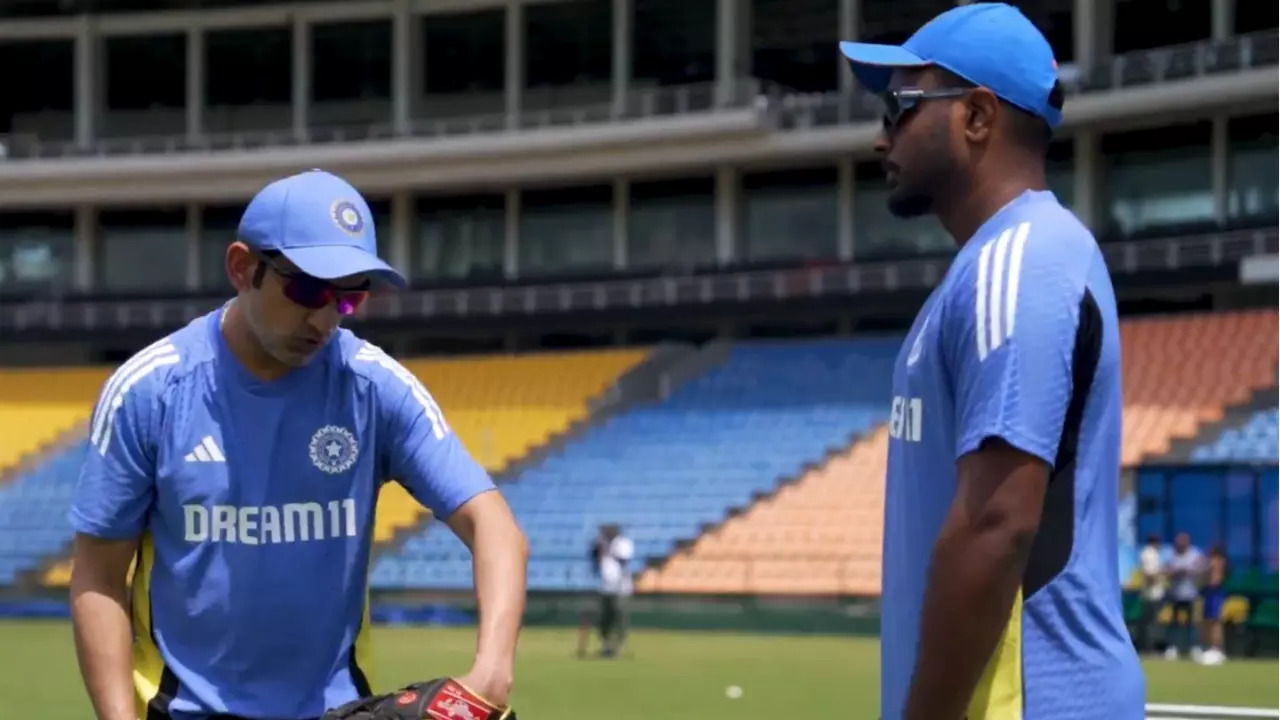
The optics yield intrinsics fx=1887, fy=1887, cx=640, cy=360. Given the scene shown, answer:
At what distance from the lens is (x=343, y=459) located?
13.6 ft

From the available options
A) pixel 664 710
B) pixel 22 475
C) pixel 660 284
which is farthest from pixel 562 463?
pixel 664 710

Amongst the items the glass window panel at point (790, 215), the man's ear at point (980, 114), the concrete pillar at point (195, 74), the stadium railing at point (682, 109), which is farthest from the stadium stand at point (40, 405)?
the man's ear at point (980, 114)

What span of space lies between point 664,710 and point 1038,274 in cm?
1233

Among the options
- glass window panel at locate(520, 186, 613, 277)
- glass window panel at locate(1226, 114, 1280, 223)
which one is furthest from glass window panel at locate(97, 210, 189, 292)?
glass window panel at locate(1226, 114, 1280, 223)

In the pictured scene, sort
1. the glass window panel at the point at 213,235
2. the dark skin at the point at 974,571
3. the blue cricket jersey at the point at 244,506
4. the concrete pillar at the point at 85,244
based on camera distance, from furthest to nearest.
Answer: the concrete pillar at the point at 85,244 < the glass window panel at the point at 213,235 < the blue cricket jersey at the point at 244,506 < the dark skin at the point at 974,571

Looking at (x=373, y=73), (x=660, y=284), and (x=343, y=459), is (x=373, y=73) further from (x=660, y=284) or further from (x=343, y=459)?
(x=343, y=459)

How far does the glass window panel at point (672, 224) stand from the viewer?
38.5 m

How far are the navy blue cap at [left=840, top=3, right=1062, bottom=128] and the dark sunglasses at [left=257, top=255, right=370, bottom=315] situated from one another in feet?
4.00

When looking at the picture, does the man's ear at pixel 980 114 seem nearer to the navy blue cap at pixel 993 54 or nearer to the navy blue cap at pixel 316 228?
the navy blue cap at pixel 993 54

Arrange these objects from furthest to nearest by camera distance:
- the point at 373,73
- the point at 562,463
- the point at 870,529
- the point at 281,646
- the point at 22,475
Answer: the point at 373,73
the point at 22,475
the point at 562,463
the point at 870,529
the point at 281,646

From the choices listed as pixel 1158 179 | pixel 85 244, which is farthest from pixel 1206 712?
pixel 85 244

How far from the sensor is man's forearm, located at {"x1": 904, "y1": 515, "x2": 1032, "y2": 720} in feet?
9.93

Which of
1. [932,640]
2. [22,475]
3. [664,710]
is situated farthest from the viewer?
[22,475]

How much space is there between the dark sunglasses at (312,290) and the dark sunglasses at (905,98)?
115 cm
